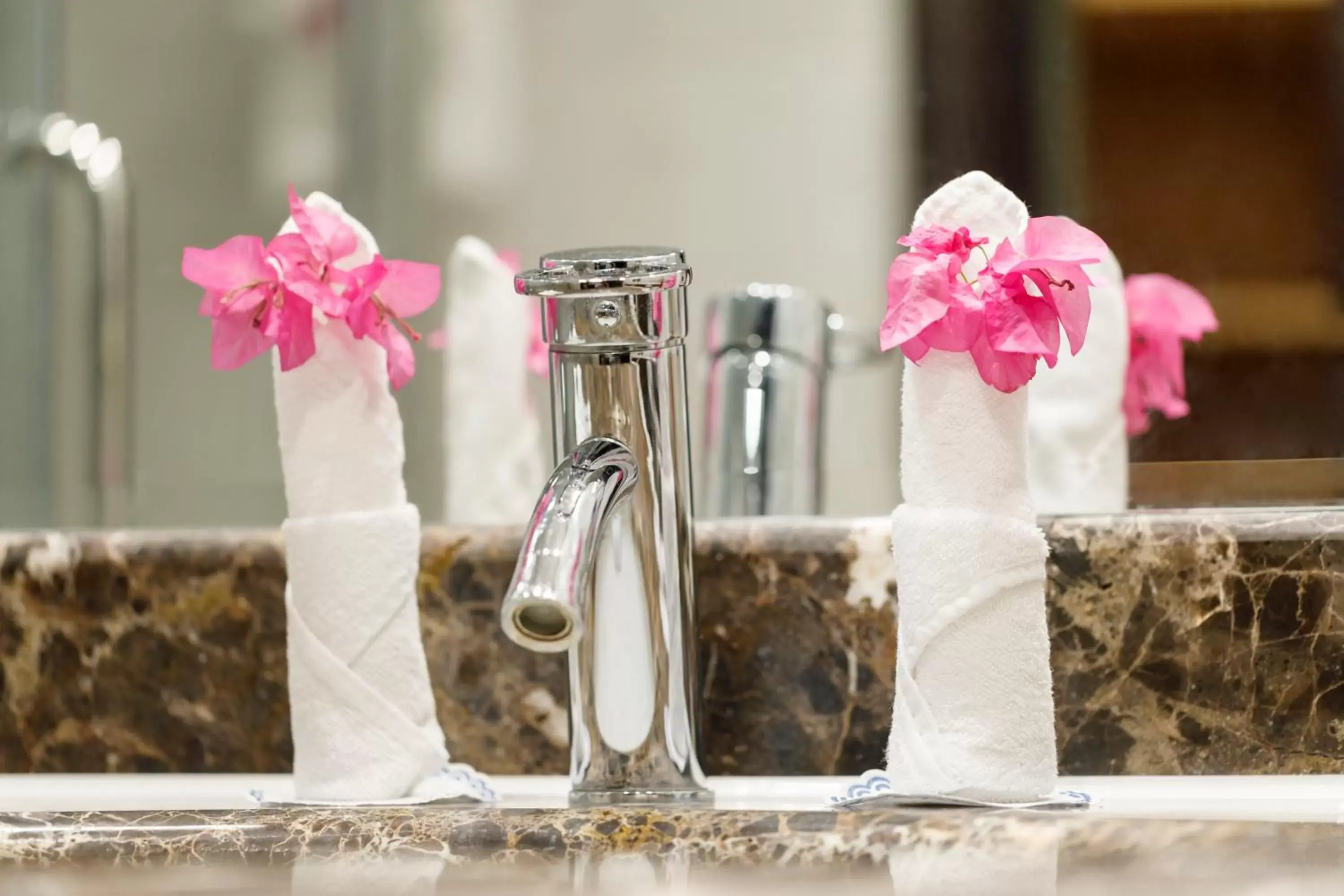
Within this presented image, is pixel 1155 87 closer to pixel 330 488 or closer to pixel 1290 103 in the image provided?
pixel 1290 103

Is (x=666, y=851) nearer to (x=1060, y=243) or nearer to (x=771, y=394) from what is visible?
(x=1060, y=243)

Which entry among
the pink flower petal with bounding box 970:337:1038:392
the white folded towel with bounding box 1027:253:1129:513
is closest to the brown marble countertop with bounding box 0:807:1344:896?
the pink flower petal with bounding box 970:337:1038:392

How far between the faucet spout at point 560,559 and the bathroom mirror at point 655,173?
268mm

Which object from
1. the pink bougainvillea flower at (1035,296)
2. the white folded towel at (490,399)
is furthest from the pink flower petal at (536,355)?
the pink bougainvillea flower at (1035,296)

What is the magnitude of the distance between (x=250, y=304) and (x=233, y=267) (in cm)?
2

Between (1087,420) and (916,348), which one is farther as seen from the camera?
(1087,420)

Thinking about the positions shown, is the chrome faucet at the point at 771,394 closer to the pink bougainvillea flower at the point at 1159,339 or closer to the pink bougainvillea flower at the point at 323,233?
the pink bougainvillea flower at the point at 1159,339

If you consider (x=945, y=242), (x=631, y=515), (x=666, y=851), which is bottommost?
(x=666, y=851)

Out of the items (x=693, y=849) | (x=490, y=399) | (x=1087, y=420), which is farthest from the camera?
(x=490, y=399)

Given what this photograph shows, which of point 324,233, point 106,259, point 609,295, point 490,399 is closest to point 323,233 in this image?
point 324,233

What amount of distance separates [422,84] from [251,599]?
34cm

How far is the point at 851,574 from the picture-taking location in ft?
2.30

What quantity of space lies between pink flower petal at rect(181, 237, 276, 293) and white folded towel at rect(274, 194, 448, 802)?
0.8 inches

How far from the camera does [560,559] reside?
1.66 ft
